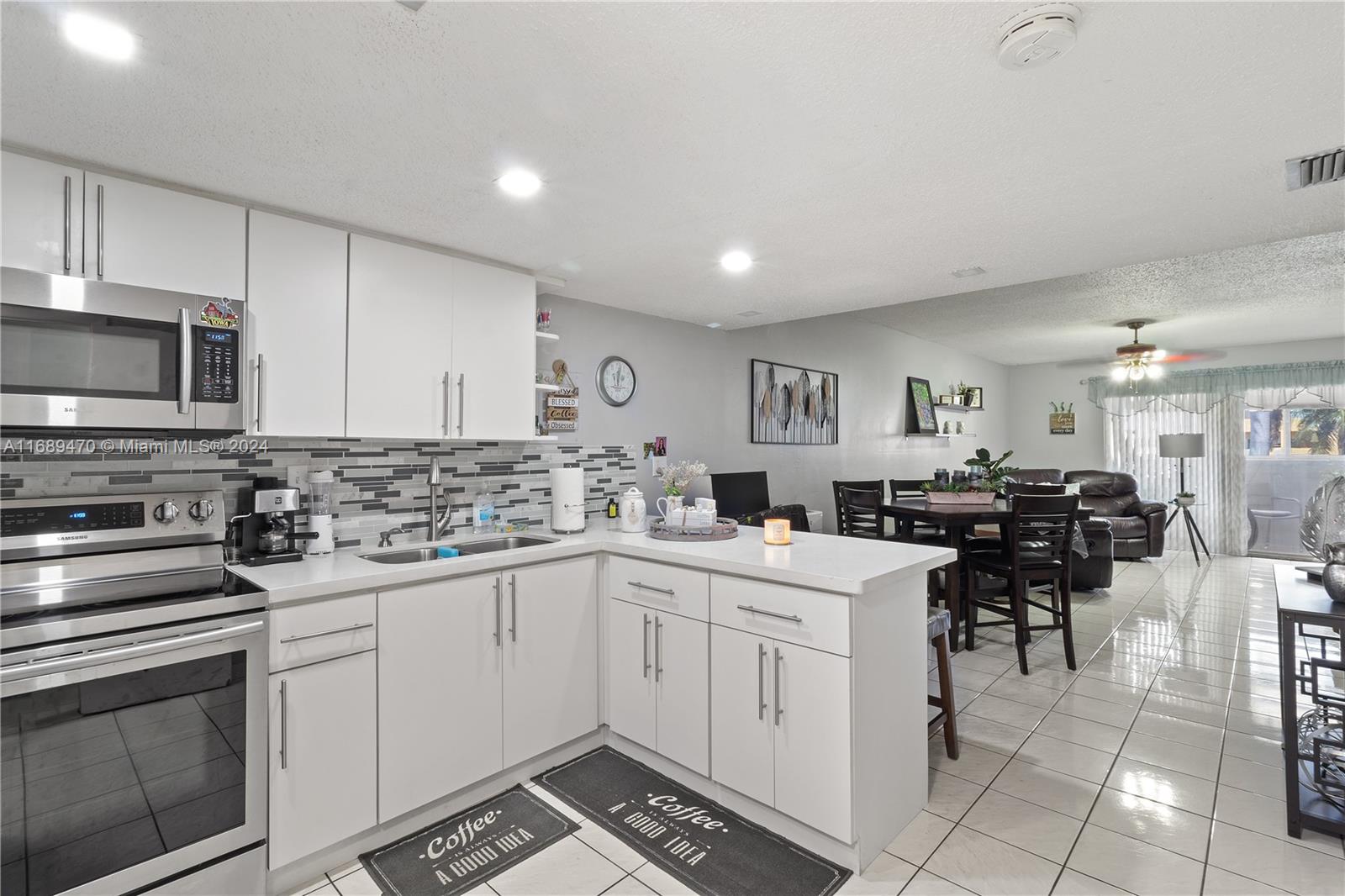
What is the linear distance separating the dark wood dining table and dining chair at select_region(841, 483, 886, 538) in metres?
0.08

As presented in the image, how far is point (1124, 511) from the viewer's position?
7109 mm

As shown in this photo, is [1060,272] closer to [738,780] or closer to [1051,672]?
[1051,672]

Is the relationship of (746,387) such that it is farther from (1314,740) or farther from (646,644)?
(1314,740)

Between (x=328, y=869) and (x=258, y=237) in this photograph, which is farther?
(x=258, y=237)

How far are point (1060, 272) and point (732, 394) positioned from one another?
2.24 metres

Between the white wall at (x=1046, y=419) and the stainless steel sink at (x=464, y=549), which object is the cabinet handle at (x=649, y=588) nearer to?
the stainless steel sink at (x=464, y=549)

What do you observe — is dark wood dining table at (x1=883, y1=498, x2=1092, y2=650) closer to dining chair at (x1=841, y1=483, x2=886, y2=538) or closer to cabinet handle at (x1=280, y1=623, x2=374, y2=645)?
dining chair at (x1=841, y1=483, x2=886, y2=538)

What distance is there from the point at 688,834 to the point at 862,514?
115 inches

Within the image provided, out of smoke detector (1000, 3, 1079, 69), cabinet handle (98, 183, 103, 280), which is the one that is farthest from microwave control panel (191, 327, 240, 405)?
smoke detector (1000, 3, 1079, 69)

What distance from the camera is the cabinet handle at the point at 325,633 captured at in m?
1.89

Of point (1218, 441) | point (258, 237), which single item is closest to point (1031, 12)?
point (258, 237)

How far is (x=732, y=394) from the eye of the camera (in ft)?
15.3

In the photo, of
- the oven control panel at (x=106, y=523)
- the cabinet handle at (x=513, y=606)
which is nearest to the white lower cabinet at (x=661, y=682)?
the cabinet handle at (x=513, y=606)

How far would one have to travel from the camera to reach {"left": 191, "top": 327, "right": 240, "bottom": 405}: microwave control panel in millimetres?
2012
